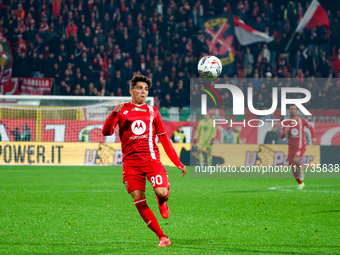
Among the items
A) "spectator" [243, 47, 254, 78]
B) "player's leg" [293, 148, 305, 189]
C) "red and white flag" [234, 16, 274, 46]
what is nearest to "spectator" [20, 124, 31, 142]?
"spectator" [243, 47, 254, 78]

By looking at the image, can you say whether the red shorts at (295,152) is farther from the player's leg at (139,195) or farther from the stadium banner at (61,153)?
the player's leg at (139,195)

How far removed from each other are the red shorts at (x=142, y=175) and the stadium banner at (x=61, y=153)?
15511mm

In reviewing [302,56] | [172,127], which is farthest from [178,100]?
[302,56]

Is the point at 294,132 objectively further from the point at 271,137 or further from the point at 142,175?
the point at 142,175

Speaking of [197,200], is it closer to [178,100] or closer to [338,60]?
[178,100]

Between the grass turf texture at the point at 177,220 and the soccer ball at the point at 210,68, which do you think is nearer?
the grass turf texture at the point at 177,220

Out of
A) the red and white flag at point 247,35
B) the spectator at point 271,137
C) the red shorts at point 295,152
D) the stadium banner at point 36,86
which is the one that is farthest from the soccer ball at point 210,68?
the red and white flag at point 247,35

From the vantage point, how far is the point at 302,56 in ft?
88.7

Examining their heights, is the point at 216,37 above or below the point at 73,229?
above

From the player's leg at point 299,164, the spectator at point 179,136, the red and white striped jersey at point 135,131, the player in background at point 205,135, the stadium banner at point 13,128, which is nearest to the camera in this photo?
the red and white striped jersey at point 135,131

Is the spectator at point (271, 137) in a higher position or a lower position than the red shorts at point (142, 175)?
lower

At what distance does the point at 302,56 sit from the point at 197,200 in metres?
17.2

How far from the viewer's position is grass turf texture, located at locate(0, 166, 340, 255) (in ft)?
20.8

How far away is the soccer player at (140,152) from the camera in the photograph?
20.9 ft
